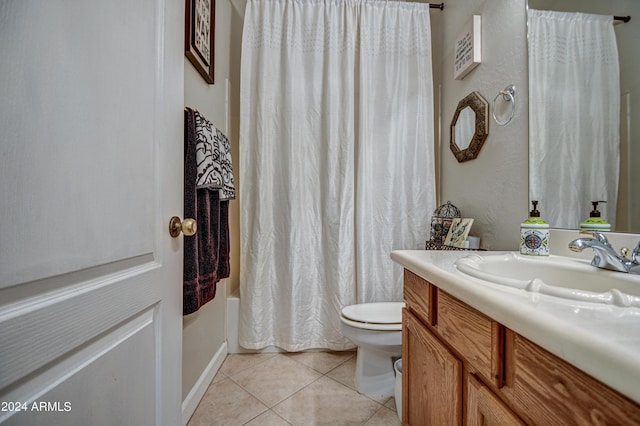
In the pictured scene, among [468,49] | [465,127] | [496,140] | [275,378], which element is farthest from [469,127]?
[275,378]

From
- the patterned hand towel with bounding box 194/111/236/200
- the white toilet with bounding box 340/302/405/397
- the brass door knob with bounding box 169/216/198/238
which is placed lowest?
the white toilet with bounding box 340/302/405/397

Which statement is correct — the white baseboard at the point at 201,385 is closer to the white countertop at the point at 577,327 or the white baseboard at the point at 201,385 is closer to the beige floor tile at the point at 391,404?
the beige floor tile at the point at 391,404

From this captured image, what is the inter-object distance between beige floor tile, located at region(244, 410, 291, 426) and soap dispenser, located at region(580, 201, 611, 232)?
4.48 ft

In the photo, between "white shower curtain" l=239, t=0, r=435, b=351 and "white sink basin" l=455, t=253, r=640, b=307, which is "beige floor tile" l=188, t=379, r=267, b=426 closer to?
"white shower curtain" l=239, t=0, r=435, b=351

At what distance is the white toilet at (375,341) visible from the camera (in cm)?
126

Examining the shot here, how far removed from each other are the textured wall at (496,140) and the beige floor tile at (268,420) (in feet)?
4.27

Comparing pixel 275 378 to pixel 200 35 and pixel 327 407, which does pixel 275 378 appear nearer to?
pixel 327 407

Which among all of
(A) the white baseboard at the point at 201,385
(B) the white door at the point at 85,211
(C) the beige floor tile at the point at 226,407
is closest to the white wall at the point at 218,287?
(A) the white baseboard at the point at 201,385

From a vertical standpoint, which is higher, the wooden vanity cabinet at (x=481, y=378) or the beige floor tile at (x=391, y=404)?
the wooden vanity cabinet at (x=481, y=378)

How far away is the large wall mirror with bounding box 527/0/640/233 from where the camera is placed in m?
0.71

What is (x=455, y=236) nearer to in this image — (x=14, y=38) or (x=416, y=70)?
(x=416, y=70)

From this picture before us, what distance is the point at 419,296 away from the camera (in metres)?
0.83

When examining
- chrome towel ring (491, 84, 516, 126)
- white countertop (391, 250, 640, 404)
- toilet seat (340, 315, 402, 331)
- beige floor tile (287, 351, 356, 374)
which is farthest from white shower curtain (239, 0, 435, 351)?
white countertop (391, 250, 640, 404)

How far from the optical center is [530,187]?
3.44 ft
